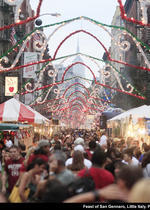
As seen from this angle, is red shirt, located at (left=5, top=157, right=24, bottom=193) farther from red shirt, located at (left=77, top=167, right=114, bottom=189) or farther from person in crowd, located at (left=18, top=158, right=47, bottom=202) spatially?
red shirt, located at (left=77, top=167, right=114, bottom=189)

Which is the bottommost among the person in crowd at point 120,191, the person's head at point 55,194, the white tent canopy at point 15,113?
the person's head at point 55,194

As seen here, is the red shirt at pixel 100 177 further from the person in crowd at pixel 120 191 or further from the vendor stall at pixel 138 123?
the vendor stall at pixel 138 123

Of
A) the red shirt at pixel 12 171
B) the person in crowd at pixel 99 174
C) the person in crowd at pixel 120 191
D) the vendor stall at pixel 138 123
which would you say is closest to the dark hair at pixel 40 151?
the red shirt at pixel 12 171

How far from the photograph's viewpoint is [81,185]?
4949 millimetres

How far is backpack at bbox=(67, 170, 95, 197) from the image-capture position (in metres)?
4.91

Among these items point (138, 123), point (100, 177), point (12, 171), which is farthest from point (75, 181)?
point (138, 123)

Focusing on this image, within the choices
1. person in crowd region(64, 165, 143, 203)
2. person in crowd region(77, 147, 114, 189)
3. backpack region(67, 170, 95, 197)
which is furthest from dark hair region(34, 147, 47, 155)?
person in crowd region(64, 165, 143, 203)

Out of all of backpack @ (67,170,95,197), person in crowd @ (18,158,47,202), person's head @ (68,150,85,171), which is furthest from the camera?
person's head @ (68,150,85,171)

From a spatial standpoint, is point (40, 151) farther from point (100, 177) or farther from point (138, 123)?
point (138, 123)

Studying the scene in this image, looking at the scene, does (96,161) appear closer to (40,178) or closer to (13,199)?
(40,178)

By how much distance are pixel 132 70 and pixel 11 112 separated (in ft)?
130

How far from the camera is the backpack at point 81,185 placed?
4.91 metres

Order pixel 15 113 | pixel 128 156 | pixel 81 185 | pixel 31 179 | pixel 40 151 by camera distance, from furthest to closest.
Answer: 1. pixel 15 113
2. pixel 128 156
3. pixel 40 151
4. pixel 31 179
5. pixel 81 185

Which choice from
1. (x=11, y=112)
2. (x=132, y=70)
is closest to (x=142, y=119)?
(x=11, y=112)
